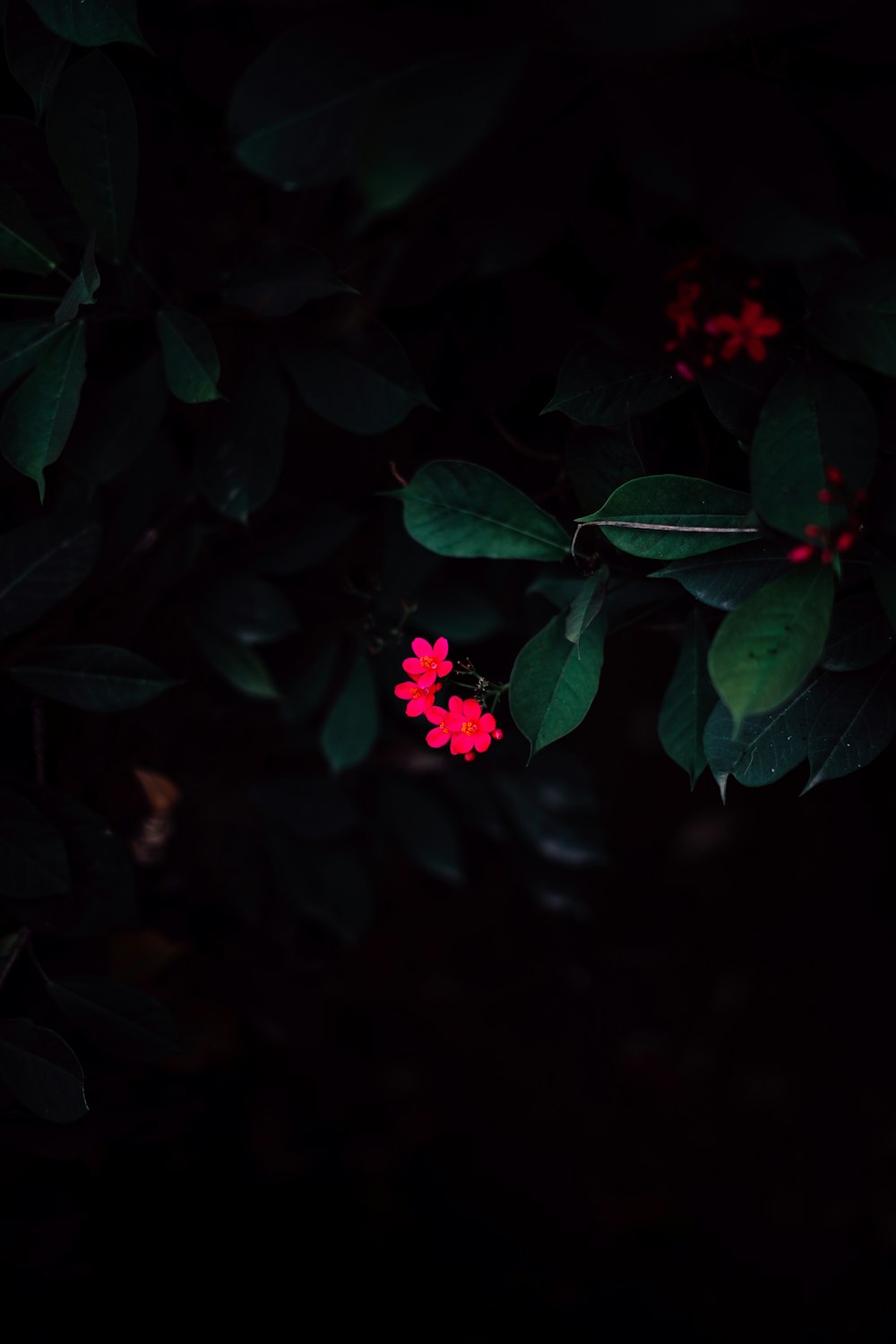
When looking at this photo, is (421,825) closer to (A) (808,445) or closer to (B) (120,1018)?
(B) (120,1018)

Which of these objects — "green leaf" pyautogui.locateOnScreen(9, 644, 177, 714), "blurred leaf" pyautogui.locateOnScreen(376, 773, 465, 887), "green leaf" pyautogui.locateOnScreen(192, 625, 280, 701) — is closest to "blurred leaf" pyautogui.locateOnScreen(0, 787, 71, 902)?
"green leaf" pyautogui.locateOnScreen(9, 644, 177, 714)

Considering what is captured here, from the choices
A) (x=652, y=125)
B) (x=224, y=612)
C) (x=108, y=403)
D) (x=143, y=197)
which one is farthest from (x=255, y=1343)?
(x=652, y=125)

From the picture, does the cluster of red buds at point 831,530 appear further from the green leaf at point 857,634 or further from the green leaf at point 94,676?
the green leaf at point 94,676

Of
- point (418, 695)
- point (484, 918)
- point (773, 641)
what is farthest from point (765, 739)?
point (484, 918)

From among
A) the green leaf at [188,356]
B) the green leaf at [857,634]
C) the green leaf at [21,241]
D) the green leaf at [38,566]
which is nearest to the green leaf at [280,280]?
the green leaf at [188,356]

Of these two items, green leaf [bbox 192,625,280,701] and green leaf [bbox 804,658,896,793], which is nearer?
green leaf [bbox 804,658,896,793]

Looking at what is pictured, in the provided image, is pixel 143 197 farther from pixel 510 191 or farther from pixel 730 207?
pixel 730 207

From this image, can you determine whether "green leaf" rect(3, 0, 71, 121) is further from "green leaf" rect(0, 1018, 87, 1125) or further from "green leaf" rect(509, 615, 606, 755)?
"green leaf" rect(0, 1018, 87, 1125)
